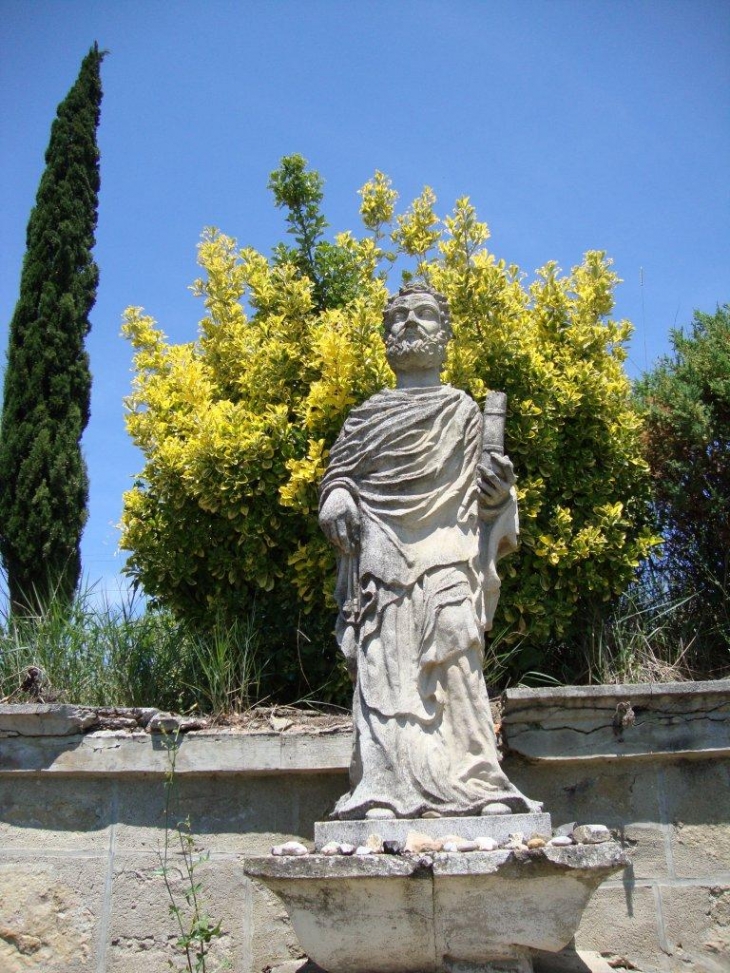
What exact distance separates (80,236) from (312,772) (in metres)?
5.29

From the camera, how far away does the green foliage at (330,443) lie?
597cm

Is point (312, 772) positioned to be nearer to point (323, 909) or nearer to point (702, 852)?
point (323, 909)

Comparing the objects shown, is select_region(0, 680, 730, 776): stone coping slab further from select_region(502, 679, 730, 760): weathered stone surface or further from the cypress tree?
the cypress tree

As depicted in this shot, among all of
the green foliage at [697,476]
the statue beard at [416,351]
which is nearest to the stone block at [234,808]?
the statue beard at [416,351]

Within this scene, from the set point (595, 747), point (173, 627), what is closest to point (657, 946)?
point (595, 747)

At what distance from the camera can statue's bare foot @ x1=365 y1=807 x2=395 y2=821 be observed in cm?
372

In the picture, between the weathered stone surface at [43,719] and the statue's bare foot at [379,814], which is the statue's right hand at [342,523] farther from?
the weathered stone surface at [43,719]

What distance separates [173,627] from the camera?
6637mm

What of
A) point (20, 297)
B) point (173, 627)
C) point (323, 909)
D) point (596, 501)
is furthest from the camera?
point (20, 297)

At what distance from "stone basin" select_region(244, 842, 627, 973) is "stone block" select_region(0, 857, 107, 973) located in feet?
6.24

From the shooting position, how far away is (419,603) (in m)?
4.10

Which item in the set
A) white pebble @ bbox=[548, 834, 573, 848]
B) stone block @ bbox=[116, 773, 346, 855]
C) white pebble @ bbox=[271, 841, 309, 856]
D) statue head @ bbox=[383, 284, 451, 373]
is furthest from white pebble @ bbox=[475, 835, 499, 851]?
statue head @ bbox=[383, 284, 451, 373]

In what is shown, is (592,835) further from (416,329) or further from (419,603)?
(416,329)

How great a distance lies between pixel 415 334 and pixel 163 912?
3159 millimetres
